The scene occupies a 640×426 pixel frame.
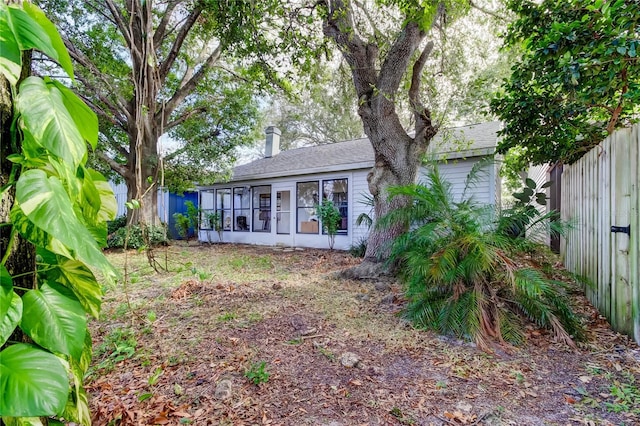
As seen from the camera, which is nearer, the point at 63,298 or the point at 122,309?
the point at 63,298

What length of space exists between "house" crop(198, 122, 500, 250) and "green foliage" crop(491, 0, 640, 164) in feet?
7.93

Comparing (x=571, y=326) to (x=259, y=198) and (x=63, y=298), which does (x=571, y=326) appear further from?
(x=259, y=198)

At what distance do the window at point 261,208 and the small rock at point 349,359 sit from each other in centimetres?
977

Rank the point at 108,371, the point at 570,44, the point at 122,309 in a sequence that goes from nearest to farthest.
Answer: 1. the point at 108,371
2. the point at 570,44
3. the point at 122,309

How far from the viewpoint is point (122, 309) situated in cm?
374

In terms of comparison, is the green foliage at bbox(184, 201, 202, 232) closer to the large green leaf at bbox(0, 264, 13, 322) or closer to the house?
the house

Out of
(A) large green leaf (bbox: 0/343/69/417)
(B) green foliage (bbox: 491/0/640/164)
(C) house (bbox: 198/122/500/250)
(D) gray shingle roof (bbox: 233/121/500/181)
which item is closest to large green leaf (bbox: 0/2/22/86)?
(A) large green leaf (bbox: 0/343/69/417)

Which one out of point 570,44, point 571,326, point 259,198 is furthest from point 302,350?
point 259,198

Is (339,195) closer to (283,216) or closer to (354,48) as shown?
(283,216)

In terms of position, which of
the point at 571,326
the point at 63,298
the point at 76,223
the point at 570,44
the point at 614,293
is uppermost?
the point at 570,44

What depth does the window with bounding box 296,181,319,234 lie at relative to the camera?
10688mm

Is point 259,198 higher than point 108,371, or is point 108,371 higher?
point 259,198

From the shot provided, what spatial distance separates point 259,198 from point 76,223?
1175cm

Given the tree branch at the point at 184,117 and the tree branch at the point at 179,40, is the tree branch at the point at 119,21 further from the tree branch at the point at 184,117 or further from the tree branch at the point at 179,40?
the tree branch at the point at 184,117
